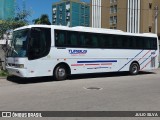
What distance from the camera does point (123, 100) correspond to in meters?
10.7

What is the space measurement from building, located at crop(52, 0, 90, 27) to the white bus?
91.5 metres

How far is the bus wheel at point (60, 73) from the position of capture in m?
16.4

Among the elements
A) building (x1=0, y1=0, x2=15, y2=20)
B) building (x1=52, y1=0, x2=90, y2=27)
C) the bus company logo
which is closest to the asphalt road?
the bus company logo

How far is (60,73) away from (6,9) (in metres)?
10.4

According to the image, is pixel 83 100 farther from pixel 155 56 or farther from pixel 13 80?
pixel 155 56

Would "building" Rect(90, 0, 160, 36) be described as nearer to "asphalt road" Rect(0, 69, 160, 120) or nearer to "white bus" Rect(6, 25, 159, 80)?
"white bus" Rect(6, 25, 159, 80)

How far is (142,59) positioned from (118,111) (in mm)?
13676

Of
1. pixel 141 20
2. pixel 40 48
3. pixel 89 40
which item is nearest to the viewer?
pixel 40 48

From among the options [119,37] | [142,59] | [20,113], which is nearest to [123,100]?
[20,113]

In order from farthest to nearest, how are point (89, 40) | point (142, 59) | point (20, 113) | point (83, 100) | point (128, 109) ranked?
point (142, 59), point (89, 40), point (83, 100), point (128, 109), point (20, 113)

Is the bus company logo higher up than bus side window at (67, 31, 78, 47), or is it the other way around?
bus side window at (67, 31, 78, 47)

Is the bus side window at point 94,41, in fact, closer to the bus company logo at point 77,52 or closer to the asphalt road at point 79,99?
the bus company logo at point 77,52

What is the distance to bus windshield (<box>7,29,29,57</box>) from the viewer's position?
1516 cm

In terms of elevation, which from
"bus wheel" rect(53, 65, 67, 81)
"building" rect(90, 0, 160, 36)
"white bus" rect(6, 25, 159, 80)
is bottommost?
"bus wheel" rect(53, 65, 67, 81)
